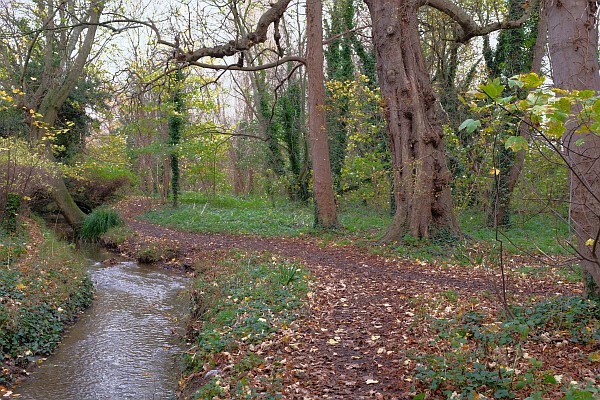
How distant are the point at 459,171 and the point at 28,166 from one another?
40.2ft

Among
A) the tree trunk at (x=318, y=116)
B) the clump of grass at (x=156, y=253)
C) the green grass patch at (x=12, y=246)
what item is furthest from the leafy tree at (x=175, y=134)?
the green grass patch at (x=12, y=246)

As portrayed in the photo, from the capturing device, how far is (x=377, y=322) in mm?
6301

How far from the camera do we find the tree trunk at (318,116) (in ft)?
45.8

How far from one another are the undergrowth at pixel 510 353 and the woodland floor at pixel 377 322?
0.11 meters

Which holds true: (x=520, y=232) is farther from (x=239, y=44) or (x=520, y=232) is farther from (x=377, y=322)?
(x=377, y=322)

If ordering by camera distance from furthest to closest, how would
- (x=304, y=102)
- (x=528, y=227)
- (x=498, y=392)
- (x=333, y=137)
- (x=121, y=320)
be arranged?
1. (x=304, y=102)
2. (x=333, y=137)
3. (x=528, y=227)
4. (x=121, y=320)
5. (x=498, y=392)

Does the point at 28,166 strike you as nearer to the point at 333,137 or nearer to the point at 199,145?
the point at 199,145

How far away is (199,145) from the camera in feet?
71.2

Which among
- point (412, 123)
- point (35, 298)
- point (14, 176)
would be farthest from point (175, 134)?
point (35, 298)

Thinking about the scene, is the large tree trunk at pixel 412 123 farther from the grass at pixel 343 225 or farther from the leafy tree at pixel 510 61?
the leafy tree at pixel 510 61

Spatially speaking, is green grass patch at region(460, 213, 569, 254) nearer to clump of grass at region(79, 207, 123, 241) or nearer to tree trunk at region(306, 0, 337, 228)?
tree trunk at region(306, 0, 337, 228)

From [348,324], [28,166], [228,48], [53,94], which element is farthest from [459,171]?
[53,94]

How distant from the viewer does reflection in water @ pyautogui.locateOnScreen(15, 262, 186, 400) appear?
598cm

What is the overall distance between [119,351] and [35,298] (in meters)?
2.01
